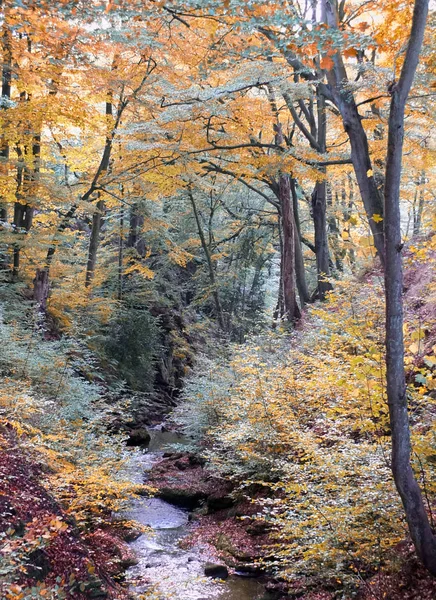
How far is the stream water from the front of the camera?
17.6ft

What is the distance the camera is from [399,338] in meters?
3.57

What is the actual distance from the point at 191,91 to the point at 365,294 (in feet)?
17.3

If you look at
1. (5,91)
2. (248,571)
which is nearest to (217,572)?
(248,571)

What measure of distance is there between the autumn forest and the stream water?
0.04 m

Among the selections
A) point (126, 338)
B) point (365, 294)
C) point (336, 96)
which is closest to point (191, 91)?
point (336, 96)

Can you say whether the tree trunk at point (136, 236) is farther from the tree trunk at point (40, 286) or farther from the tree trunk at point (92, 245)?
the tree trunk at point (40, 286)

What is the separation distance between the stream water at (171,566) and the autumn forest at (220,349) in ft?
0.15

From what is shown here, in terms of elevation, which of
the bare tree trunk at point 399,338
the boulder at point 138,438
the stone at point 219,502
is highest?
the bare tree trunk at point 399,338

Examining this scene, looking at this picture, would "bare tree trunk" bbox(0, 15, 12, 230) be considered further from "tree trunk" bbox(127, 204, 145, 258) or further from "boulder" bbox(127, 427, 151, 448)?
"boulder" bbox(127, 427, 151, 448)

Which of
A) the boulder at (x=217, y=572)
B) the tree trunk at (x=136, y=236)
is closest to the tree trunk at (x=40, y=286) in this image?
the tree trunk at (x=136, y=236)

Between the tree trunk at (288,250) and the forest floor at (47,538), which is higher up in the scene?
the tree trunk at (288,250)

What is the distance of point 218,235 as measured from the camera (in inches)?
922

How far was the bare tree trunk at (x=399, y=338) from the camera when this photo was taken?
3.52 metres

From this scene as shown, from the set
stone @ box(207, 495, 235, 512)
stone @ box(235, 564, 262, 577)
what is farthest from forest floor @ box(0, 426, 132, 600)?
stone @ box(207, 495, 235, 512)
